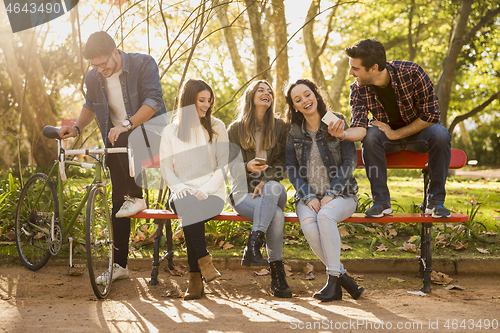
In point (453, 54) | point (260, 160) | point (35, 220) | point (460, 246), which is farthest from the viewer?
point (453, 54)

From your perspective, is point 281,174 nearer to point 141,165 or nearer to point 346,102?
point 141,165

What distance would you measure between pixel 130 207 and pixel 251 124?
120 cm

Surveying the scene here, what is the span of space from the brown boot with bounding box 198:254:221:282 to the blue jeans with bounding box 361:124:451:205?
1367 millimetres

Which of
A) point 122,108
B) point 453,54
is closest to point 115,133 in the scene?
point 122,108

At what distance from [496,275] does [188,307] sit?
2.70 metres

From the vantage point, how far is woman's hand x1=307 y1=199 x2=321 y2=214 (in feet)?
11.4

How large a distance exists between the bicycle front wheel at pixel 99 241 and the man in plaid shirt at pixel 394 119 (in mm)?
1882

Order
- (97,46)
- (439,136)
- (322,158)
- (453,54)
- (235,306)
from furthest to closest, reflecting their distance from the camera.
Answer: (453,54)
(322,158)
(439,136)
(97,46)
(235,306)

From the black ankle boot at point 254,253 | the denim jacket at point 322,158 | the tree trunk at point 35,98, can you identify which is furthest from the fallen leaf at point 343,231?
the tree trunk at point 35,98

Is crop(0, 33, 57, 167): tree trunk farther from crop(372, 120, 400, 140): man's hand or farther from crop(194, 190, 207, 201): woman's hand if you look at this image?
crop(372, 120, 400, 140): man's hand

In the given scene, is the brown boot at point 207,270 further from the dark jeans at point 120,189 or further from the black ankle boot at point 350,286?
the black ankle boot at point 350,286

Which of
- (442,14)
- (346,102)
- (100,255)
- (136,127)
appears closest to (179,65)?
(136,127)

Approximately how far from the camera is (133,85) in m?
3.74

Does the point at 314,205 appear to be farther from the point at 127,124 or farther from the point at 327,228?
the point at 127,124
